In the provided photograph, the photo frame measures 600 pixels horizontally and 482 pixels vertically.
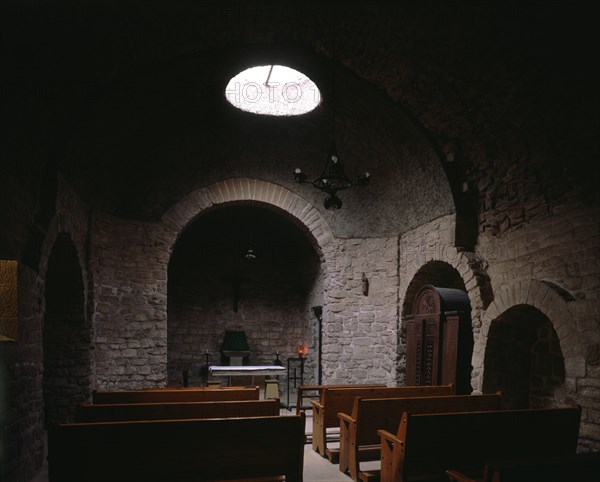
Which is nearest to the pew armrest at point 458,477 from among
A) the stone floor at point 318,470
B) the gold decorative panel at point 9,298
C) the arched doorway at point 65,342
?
the stone floor at point 318,470

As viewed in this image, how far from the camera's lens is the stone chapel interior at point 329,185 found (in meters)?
5.08

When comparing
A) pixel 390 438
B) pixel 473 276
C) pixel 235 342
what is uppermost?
pixel 473 276

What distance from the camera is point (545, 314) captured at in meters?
5.64

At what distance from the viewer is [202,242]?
1377cm

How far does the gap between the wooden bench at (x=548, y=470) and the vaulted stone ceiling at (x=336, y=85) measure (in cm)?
306

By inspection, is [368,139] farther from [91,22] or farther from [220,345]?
[220,345]

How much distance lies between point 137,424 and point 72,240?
479 centimetres

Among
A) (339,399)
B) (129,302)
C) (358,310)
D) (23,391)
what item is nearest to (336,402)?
(339,399)

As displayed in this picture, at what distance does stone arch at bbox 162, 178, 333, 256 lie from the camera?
32.0 ft

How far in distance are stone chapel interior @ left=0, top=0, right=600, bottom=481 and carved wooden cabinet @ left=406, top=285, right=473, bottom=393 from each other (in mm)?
42

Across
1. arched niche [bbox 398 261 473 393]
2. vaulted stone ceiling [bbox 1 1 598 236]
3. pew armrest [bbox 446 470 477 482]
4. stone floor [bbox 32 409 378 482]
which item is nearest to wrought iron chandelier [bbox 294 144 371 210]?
vaulted stone ceiling [bbox 1 1 598 236]

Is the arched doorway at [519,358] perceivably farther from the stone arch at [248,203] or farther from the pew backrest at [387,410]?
the stone arch at [248,203]

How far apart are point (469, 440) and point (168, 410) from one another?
9.01 feet

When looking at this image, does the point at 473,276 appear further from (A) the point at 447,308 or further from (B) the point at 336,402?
(B) the point at 336,402
